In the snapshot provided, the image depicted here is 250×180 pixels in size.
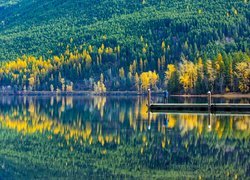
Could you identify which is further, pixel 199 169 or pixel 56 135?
pixel 56 135

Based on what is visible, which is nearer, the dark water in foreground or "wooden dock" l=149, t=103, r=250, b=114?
the dark water in foreground

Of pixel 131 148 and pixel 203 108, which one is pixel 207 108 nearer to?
pixel 203 108

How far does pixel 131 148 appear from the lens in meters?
42.8

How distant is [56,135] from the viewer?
52750mm

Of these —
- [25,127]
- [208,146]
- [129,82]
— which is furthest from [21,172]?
[129,82]

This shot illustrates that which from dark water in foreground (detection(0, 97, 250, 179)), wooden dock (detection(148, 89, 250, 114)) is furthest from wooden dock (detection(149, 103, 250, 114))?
dark water in foreground (detection(0, 97, 250, 179))

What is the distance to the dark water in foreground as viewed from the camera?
34.9 meters

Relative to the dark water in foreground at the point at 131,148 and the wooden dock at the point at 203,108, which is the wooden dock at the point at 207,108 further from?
the dark water in foreground at the point at 131,148

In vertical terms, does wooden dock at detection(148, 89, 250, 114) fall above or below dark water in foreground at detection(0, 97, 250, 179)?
above

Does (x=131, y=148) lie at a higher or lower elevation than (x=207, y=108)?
lower

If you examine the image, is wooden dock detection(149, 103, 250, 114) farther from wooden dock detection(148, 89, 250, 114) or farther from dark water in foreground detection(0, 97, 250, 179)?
dark water in foreground detection(0, 97, 250, 179)

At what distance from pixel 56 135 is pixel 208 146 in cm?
1593

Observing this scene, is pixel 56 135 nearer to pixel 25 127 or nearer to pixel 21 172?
pixel 25 127

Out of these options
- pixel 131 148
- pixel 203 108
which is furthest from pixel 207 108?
pixel 131 148
